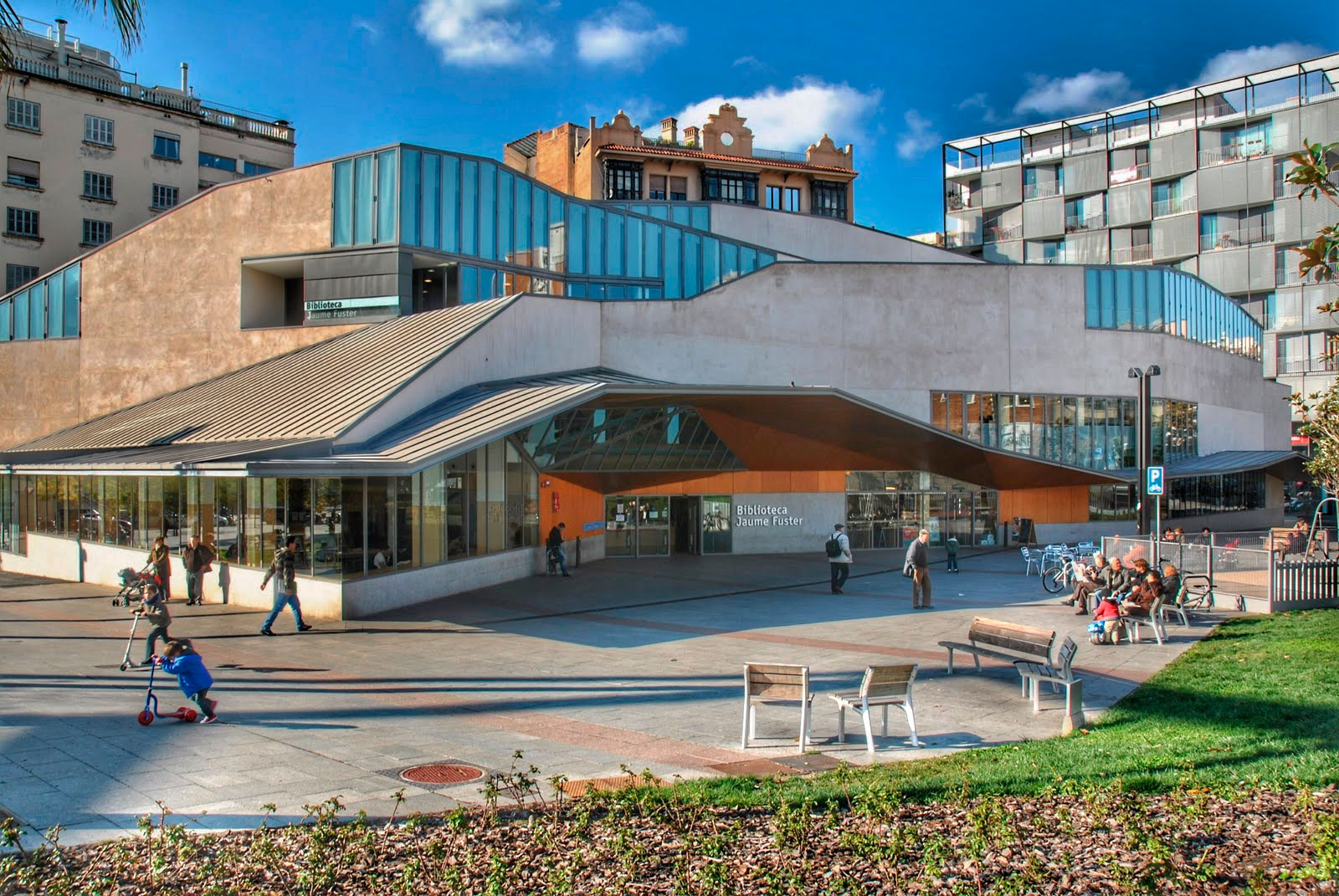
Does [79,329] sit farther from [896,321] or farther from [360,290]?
[896,321]

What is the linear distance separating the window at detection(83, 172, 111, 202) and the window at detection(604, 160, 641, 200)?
27.2 metres

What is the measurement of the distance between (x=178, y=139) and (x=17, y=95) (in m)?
8.13

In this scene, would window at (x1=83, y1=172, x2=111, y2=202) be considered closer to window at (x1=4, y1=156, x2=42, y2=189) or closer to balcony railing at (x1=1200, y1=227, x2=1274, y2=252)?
window at (x1=4, y1=156, x2=42, y2=189)

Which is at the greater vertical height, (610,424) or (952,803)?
(610,424)

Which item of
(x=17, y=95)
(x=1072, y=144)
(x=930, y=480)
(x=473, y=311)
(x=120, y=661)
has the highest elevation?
(x=1072, y=144)

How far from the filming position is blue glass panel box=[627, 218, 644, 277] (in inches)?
1463

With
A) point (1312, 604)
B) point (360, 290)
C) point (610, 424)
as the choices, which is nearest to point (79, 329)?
point (360, 290)

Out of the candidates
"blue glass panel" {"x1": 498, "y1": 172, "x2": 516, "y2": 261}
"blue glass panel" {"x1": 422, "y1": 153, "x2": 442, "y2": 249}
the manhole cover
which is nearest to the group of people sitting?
the manhole cover

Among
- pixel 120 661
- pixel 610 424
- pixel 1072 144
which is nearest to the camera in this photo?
pixel 120 661

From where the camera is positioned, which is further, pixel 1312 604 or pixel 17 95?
pixel 17 95

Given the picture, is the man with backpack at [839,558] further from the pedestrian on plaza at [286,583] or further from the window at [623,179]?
the window at [623,179]

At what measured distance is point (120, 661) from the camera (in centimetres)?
1441

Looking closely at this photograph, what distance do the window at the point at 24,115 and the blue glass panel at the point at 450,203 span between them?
2788 cm

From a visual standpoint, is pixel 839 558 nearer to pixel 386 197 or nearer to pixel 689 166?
pixel 386 197
